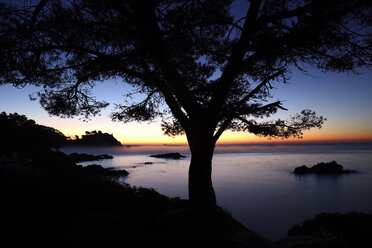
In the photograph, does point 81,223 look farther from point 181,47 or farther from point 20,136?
point 20,136

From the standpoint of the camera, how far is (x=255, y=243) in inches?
103

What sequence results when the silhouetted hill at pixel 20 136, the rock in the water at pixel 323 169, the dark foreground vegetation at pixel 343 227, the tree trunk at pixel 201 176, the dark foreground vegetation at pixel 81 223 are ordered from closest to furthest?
1. the dark foreground vegetation at pixel 81 223
2. the dark foreground vegetation at pixel 343 227
3. the tree trunk at pixel 201 176
4. the silhouetted hill at pixel 20 136
5. the rock in the water at pixel 323 169

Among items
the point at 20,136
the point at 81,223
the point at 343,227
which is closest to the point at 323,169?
the point at 343,227

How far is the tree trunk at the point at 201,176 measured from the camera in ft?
15.4

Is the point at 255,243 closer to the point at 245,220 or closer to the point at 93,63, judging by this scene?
the point at 93,63

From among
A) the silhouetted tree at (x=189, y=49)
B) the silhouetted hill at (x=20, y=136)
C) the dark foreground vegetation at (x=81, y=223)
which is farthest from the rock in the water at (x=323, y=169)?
the silhouetted hill at (x=20, y=136)

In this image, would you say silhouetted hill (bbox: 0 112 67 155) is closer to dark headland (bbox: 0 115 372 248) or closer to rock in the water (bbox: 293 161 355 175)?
dark headland (bbox: 0 115 372 248)

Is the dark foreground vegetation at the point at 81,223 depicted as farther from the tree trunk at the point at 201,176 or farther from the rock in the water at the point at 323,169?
the rock in the water at the point at 323,169

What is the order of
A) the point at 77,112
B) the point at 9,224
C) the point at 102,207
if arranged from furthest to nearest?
1. the point at 77,112
2. the point at 102,207
3. the point at 9,224

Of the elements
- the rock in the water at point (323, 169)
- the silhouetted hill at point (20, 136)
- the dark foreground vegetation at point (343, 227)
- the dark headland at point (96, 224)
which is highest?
the silhouetted hill at point (20, 136)

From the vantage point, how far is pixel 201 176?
4.77 meters

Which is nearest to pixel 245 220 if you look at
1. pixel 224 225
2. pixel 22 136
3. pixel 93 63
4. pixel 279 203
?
pixel 279 203

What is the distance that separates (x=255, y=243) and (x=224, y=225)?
2.77 ft

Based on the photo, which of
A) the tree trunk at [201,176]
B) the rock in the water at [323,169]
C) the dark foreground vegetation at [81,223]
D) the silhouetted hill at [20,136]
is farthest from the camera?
the rock in the water at [323,169]
